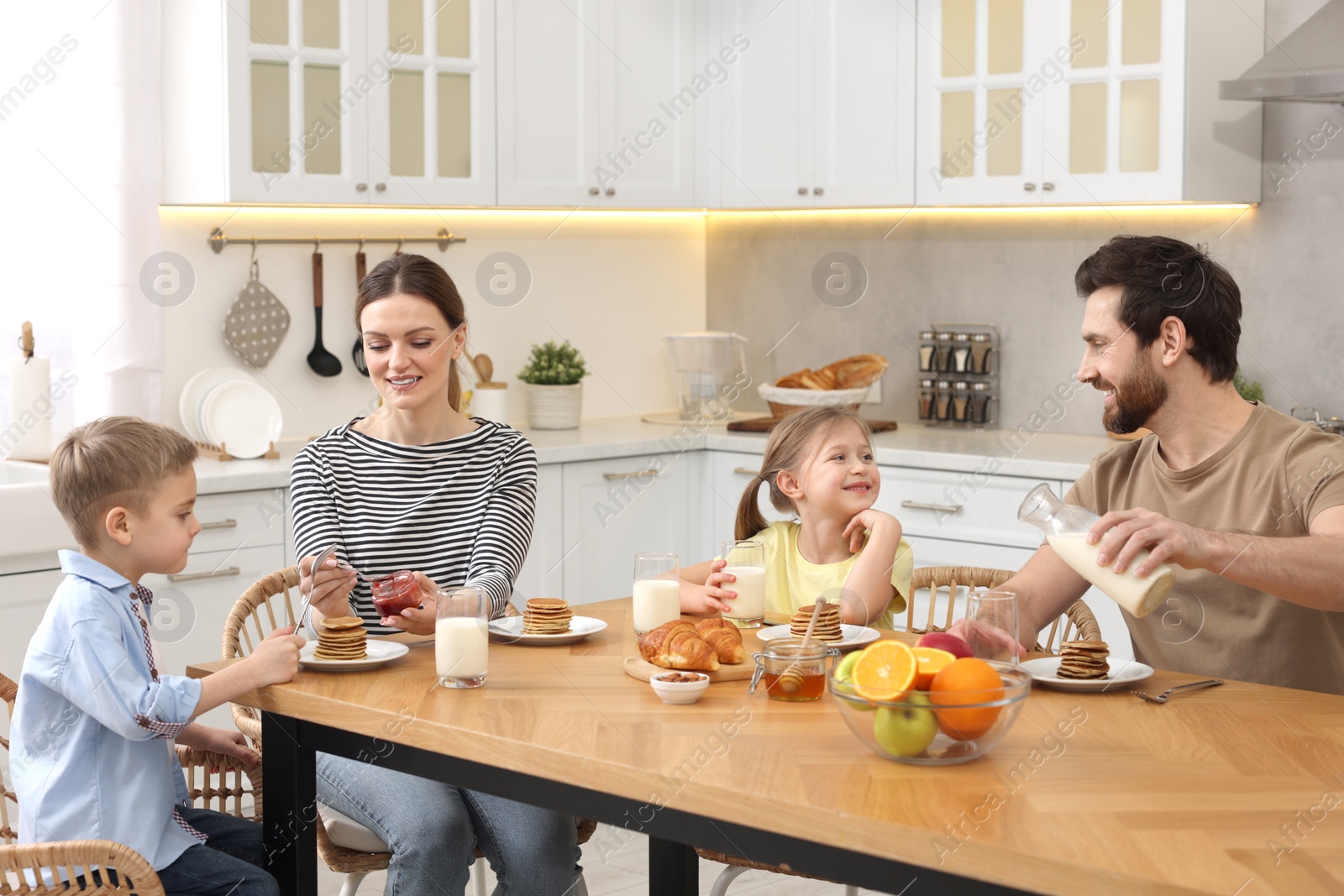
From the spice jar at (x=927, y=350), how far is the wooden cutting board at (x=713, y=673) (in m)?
2.65

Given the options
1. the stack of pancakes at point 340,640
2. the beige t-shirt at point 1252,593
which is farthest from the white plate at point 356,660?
the beige t-shirt at point 1252,593

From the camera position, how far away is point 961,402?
4312 mm

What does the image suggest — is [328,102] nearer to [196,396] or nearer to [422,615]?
[196,396]

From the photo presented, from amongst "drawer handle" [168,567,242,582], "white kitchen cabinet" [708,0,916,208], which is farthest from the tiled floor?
"white kitchen cabinet" [708,0,916,208]

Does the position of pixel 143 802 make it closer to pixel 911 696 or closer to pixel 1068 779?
pixel 911 696

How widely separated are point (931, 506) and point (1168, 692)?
201cm

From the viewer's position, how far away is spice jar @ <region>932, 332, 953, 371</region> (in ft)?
14.2

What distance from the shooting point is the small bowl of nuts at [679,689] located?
1679 millimetres

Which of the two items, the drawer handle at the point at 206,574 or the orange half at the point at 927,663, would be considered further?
the drawer handle at the point at 206,574

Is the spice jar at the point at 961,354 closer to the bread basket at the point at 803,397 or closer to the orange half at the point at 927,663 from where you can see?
the bread basket at the point at 803,397

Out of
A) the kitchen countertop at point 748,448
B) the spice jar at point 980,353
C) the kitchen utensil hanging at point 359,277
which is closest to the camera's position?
the kitchen countertop at point 748,448

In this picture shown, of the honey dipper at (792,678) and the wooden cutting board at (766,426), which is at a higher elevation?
the wooden cutting board at (766,426)

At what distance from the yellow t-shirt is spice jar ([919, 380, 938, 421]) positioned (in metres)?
1.98

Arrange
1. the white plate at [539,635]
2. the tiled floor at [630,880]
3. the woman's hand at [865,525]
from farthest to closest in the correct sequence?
the tiled floor at [630,880] < the woman's hand at [865,525] < the white plate at [539,635]
